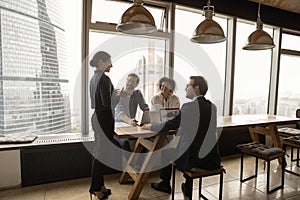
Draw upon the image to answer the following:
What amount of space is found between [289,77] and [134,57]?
395 cm

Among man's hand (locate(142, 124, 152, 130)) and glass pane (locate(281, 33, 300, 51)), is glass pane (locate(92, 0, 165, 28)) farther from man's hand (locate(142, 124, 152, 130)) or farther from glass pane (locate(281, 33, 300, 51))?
glass pane (locate(281, 33, 300, 51))

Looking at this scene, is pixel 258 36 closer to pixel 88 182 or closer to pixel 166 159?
pixel 166 159

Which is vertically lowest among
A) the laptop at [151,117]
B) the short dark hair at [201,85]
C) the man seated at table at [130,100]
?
the laptop at [151,117]

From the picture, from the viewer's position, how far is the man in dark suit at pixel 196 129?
6.30ft

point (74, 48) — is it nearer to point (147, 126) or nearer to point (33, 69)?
point (33, 69)

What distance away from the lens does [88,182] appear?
2.72 metres

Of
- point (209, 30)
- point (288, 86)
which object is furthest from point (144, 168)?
point (288, 86)

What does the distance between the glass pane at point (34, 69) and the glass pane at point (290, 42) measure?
443 centimetres

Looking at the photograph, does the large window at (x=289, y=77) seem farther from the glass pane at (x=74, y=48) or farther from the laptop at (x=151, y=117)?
the glass pane at (x=74, y=48)

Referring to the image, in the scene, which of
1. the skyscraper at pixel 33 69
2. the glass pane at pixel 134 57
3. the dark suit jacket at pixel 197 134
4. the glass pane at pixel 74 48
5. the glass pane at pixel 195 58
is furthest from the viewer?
the glass pane at pixel 195 58

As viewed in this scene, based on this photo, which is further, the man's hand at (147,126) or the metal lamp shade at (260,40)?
the metal lamp shade at (260,40)

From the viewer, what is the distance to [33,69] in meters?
2.86

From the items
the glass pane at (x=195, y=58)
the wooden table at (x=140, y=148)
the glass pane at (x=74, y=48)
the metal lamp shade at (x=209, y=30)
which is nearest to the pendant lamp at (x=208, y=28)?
the metal lamp shade at (x=209, y=30)

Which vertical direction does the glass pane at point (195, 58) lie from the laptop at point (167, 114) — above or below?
above
